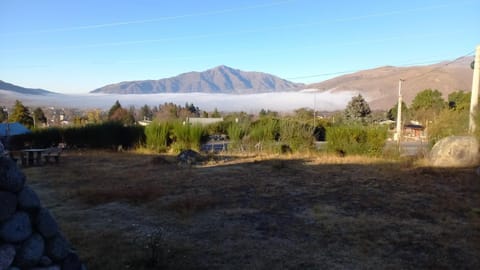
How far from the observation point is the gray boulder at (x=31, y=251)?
1929 millimetres

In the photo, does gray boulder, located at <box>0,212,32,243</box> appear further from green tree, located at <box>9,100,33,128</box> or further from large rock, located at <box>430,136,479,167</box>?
green tree, located at <box>9,100,33,128</box>

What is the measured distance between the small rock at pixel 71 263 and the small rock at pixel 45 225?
0.21 m

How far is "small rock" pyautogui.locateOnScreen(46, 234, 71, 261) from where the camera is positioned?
209 centimetres

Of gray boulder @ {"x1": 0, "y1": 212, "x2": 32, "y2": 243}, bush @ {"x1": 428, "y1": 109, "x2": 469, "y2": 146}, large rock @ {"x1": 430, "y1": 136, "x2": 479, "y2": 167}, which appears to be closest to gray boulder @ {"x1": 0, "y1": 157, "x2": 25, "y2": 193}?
gray boulder @ {"x1": 0, "y1": 212, "x2": 32, "y2": 243}

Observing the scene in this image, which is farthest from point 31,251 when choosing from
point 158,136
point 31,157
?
point 158,136

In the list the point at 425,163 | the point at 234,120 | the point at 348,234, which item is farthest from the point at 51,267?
the point at 234,120

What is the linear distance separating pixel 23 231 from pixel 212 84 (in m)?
141

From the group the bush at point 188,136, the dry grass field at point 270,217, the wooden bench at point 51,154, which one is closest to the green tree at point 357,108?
the bush at point 188,136

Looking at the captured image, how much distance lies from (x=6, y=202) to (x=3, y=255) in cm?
30

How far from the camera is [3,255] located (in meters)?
1.84

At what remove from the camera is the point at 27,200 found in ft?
6.54

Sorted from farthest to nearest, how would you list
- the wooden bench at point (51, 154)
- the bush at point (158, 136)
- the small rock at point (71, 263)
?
the bush at point (158, 136) → the wooden bench at point (51, 154) → the small rock at point (71, 263)

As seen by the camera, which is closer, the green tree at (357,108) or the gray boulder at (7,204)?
the gray boulder at (7,204)

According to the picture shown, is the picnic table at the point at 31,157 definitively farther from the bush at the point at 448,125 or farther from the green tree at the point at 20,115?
the green tree at the point at 20,115
